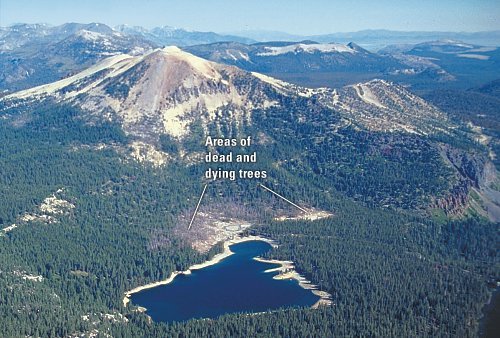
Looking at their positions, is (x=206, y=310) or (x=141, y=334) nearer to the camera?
(x=141, y=334)

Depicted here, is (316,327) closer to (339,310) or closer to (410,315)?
(339,310)

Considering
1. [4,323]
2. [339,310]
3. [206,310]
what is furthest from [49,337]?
[339,310]

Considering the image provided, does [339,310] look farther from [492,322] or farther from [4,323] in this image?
[4,323]

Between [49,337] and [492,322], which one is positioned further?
[492,322]

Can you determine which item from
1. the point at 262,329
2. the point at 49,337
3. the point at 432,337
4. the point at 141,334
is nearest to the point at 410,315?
the point at 432,337

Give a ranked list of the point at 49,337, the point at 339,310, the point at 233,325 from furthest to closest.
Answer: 1. the point at 339,310
2. the point at 233,325
3. the point at 49,337

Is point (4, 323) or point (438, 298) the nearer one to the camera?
point (4, 323)

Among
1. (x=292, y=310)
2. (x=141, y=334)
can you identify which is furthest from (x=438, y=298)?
(x=141, y=334)

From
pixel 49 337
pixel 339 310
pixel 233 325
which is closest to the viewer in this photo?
pixel 49 337

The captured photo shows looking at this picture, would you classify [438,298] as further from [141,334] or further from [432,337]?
[141,334]
